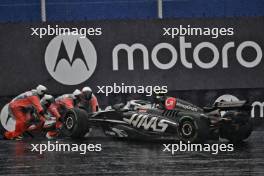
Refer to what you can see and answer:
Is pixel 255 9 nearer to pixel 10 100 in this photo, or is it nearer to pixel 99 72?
pixel 99 72

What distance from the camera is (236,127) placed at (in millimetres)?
15148

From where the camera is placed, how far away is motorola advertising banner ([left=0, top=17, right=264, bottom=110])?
18.8 meters

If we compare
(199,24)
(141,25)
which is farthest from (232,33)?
(141,25)

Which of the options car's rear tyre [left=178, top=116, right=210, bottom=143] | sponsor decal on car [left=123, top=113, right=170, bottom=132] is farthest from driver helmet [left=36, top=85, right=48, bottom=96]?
car's rear tyre [left=178, top=116, right=210, bottom=143]

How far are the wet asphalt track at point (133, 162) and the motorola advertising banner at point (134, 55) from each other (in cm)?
359

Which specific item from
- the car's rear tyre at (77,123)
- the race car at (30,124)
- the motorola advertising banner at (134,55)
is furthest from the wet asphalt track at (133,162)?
the motorola advertising banner at (134,55)

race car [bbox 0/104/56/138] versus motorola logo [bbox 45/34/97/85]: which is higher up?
motorola logo [bbox 45/34/97/85]

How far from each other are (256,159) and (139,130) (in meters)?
4.01

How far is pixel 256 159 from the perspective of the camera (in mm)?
12523

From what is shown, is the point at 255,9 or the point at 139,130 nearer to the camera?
the point at 139,130

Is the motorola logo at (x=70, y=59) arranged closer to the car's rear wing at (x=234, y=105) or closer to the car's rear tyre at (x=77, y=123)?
the car's rear tyre at (x=77, y=123)

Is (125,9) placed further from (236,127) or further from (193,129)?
(193,129)

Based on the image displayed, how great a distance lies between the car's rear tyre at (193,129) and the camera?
47.6 feet

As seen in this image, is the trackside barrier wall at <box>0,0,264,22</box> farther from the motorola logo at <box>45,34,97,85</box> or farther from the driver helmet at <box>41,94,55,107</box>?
the driver helmet at <box>41,94,55,107</box>
